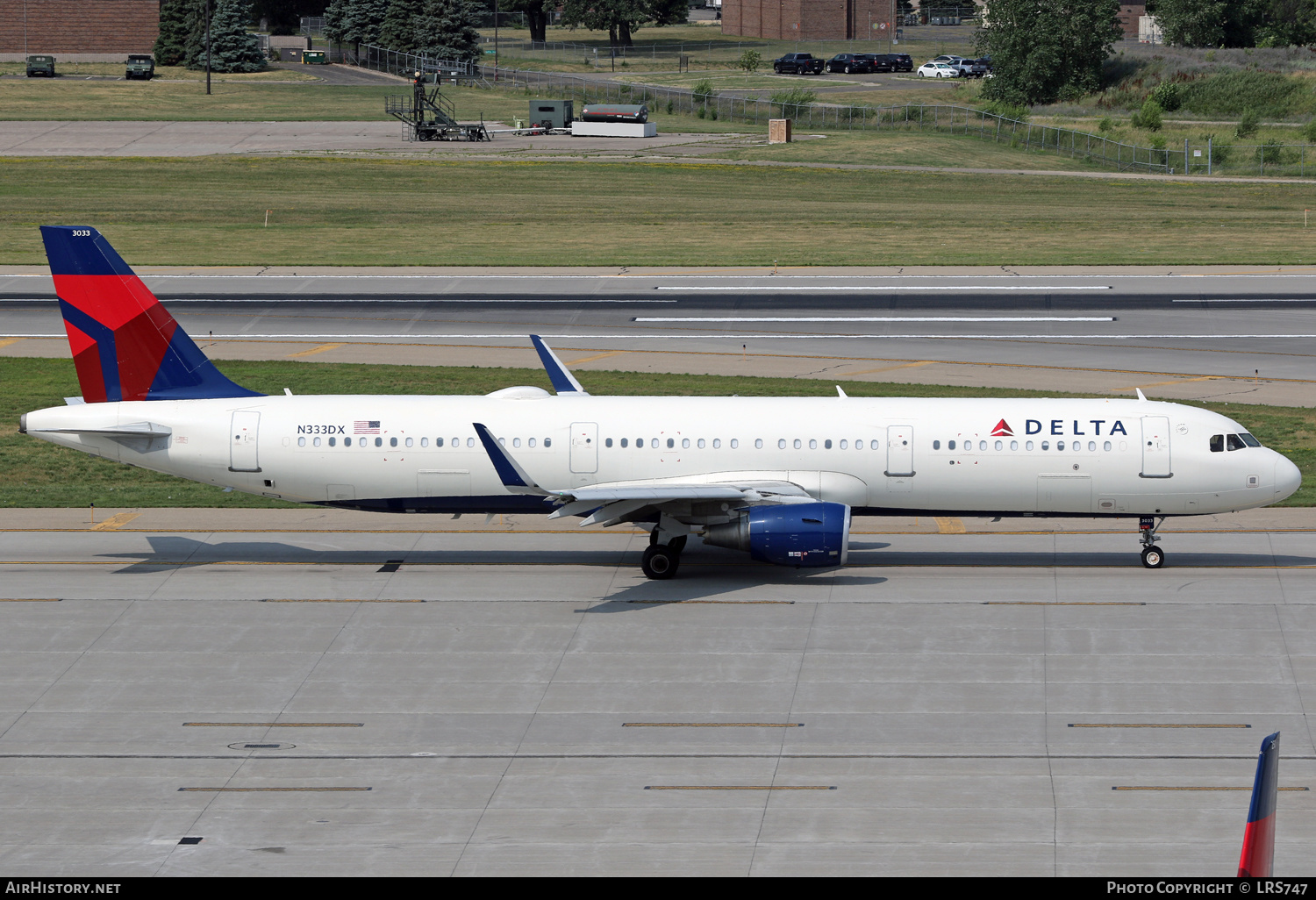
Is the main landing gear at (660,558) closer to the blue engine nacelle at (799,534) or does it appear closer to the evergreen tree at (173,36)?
the blue engine nacelle at (799,534)

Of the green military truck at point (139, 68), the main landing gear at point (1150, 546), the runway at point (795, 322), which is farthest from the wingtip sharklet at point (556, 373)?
the green military truck at point (139, 68)

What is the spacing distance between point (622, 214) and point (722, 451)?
59618 millimetres

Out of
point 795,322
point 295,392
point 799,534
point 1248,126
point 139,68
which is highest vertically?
point 139,68

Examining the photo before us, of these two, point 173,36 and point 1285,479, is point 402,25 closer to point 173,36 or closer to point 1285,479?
point 173,36

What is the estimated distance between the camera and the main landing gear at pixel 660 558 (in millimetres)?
32344

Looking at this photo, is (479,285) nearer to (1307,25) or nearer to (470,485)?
(470,485)

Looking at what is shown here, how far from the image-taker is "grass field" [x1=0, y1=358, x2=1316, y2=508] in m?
39.8

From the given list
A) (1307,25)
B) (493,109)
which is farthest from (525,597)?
(1307,25)

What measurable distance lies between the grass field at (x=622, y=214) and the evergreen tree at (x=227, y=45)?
52.7 m

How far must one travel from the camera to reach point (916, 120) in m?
126

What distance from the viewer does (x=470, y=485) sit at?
32781mm

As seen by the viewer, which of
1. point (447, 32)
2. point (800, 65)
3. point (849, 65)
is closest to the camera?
point (447, 32)

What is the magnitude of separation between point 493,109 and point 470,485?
109 m

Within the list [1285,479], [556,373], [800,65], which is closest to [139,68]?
[800,65]
